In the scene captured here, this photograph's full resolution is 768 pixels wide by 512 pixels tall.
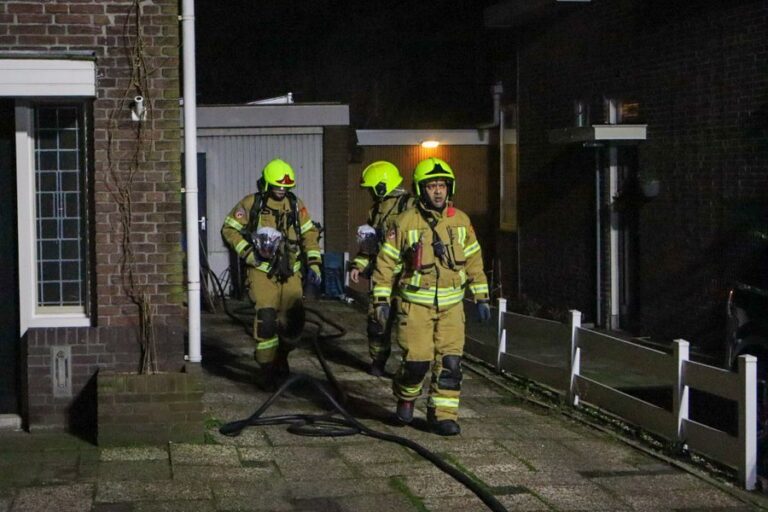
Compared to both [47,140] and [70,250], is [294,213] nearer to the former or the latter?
[70,250]

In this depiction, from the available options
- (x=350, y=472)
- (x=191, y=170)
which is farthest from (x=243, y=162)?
(x=350, y=472)

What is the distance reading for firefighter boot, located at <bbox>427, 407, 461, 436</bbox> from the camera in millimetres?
8938

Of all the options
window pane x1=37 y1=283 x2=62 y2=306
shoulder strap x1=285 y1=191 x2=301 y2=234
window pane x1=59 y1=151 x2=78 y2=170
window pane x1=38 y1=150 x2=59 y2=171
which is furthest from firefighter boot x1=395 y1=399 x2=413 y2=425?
window pane x1=38 y1=150 x2=59 y2=171

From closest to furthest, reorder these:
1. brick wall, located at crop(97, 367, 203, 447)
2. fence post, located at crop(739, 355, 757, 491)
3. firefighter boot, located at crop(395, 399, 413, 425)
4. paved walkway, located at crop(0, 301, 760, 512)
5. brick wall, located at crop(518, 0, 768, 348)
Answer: paved walkway, located at crop(0, 301, 760, 512) < fence post, located at crop(739, 355, 757, 491) < brick wall, located at crop(97, 367, 203, 447) < firefighter boot, located at crop(395, 399, 413, 425) < brick wall, located at crop(518, 0, 768, 348)

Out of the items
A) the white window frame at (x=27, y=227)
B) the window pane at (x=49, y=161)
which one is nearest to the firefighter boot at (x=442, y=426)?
the white window frame at (x=27, y=227)

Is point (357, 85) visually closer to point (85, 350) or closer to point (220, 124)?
point (220, 124)

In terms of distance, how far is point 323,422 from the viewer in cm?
901

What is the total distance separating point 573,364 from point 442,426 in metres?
1.83

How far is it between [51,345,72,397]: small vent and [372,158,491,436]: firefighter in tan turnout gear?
7.41 ft

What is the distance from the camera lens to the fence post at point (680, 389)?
8578mm

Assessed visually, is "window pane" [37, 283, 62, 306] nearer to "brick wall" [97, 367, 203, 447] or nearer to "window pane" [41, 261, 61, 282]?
"window pane" [41, 261, 61, 282]

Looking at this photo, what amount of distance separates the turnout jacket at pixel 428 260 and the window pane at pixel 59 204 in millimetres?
2237

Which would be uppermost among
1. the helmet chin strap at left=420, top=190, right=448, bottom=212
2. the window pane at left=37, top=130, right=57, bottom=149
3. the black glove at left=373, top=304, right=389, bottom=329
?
the window pane at left=37, top=130, right=57, bottom=149

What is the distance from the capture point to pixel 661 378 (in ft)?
29.7
